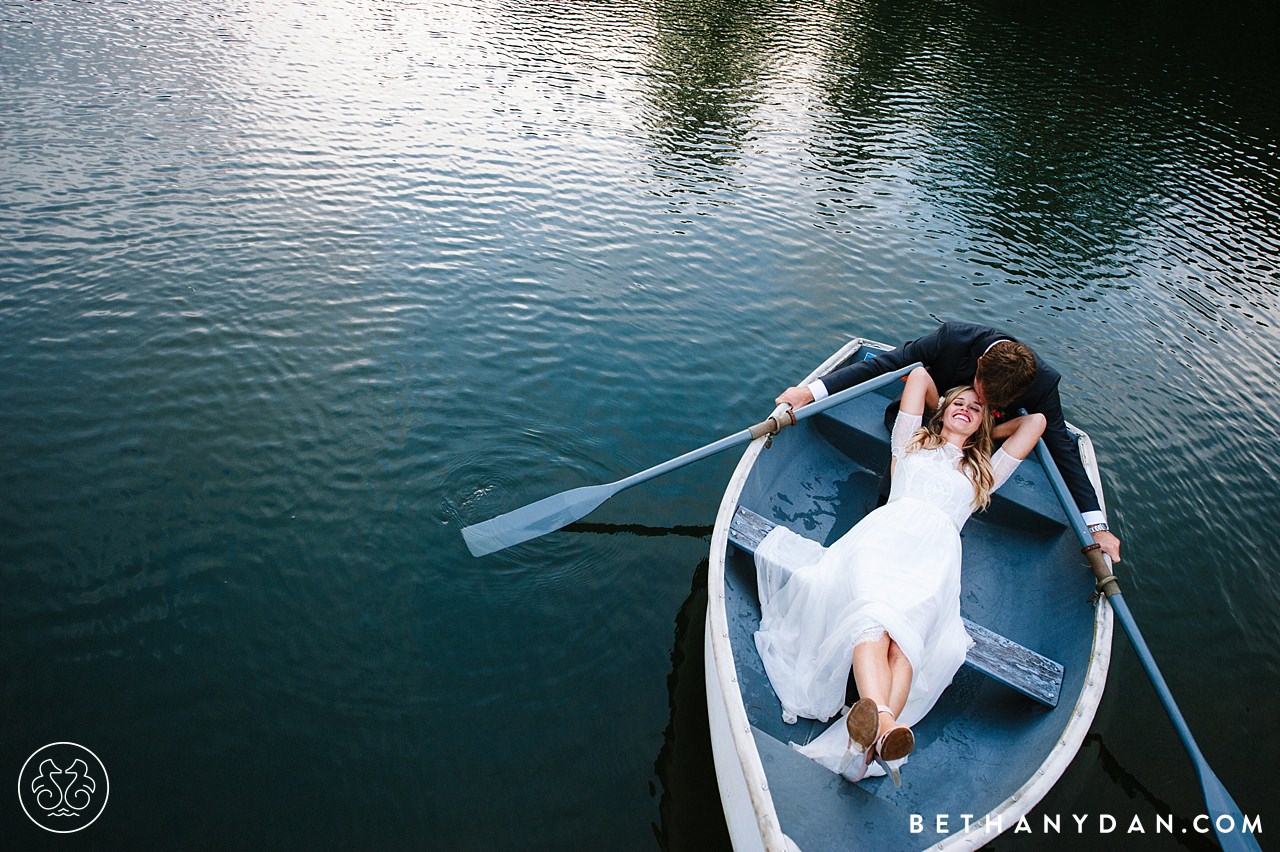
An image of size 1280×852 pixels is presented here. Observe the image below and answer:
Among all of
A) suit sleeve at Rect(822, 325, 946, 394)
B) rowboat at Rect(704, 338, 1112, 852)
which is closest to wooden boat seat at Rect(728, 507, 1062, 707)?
rowboat at Rect(704, 338, 1112, 852)

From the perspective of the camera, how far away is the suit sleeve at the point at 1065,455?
22.2ft

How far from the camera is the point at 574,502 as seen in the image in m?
7.52

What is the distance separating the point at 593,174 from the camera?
15883 millimetres

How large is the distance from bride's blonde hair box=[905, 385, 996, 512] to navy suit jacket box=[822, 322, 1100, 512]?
1.29 ft

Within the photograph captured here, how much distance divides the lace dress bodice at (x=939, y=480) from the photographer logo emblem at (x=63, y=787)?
6167 mm

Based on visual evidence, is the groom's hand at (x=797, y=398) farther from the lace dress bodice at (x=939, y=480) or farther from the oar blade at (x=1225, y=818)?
the oar blade at (x=1225, y=818)

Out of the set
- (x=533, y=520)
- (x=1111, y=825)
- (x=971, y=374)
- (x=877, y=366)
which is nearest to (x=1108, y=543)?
(x=971, y=374)

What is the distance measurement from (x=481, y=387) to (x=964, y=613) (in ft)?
19.3

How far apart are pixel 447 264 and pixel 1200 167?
19319 mm

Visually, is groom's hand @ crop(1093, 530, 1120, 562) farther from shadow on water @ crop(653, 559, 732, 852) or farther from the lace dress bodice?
shadow on water @ crop(653, 559, 732, 852)

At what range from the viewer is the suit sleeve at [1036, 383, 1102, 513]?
6781mm

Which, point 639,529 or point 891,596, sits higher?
point 891,596

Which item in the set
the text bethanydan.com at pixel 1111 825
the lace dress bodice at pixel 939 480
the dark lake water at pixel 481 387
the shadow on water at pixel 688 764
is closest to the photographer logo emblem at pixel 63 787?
the dark lake water at pixel 481 387

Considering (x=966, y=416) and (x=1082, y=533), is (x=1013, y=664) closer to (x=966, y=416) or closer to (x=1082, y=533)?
(x=1082, y=533)
